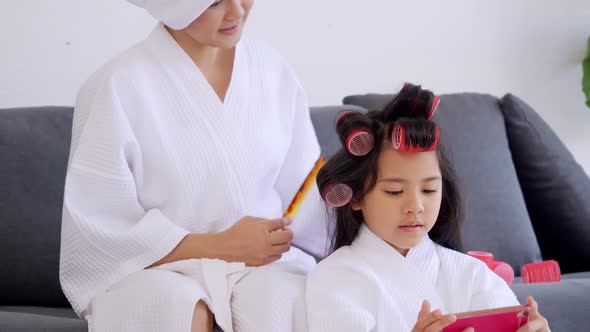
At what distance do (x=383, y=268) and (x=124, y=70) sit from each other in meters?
0.61

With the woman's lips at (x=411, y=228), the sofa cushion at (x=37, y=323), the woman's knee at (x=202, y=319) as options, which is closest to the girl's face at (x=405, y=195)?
the woman's lips at (x=411, y=228)

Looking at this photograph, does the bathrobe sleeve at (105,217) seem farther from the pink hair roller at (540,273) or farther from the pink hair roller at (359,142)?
the pink hair roller at (540,273)

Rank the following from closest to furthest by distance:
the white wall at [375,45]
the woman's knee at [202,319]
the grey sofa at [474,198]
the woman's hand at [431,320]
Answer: the woman's hand at [431,320] → the woman's knee at [202,319] → the grey sofa at [474,198] → the white wall at [375,45]

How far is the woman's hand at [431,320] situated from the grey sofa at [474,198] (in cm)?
37

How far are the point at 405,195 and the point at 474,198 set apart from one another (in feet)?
2.94

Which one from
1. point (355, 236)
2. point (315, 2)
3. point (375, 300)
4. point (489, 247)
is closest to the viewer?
point (375, 300)

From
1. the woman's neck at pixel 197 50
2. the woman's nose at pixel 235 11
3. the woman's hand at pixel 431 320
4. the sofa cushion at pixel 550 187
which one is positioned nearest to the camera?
the woman's hand at pixel 431 320

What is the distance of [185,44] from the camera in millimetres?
1922

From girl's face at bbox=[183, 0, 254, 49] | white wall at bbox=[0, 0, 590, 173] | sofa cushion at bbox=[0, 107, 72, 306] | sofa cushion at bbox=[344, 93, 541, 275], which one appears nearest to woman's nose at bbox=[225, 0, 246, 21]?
girl's face at bbox=[183, 0, 254, 49]

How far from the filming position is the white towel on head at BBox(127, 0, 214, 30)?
177 cm

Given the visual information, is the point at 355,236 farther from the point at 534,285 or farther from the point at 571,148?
the point at 571,148

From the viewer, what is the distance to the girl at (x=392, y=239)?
1.63 meters

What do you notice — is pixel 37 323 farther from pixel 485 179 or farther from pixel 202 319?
pixel 485 179

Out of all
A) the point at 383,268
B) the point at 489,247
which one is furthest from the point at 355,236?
the point at 489,247
